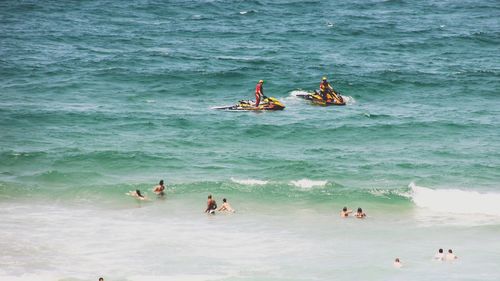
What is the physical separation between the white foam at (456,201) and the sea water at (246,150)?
9cm

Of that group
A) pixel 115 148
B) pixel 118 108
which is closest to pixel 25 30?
pixel 118 108

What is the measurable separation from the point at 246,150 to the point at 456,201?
10134mm

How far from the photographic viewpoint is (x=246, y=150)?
35406 mm

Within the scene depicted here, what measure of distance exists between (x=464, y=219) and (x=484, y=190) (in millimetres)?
3103

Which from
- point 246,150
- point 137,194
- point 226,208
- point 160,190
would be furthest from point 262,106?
point 226,208

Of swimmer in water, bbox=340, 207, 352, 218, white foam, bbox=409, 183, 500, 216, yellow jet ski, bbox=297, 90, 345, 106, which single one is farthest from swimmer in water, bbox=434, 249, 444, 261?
yellow jet ski, bbox=297, 90, 345, 106

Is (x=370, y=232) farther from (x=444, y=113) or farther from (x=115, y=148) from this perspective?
(x=444, y=113)

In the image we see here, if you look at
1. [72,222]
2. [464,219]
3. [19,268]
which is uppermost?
[464,219]

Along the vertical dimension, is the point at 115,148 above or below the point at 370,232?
above

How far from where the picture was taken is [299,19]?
6650 cm

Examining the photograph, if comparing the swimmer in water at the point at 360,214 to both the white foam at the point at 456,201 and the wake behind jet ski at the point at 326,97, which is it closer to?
the white foam at the point at 456,201

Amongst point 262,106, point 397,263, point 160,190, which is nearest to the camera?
point 397,263

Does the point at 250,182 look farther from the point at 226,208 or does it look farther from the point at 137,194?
the point at 137,194

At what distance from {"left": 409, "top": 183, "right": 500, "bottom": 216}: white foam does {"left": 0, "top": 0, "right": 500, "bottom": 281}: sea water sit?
0.09 m
